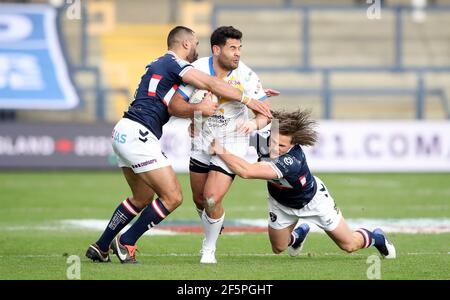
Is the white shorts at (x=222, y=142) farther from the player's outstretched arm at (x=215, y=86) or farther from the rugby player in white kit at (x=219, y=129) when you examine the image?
the player's outstretched arm at (x=215, y=86)

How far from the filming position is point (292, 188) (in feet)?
32.1

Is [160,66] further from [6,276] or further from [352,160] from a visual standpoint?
[352,160]

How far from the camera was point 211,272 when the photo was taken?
29.1ft

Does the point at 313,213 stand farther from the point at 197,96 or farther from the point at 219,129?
the point at 197,96

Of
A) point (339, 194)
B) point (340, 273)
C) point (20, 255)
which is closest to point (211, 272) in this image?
point (340, 273)

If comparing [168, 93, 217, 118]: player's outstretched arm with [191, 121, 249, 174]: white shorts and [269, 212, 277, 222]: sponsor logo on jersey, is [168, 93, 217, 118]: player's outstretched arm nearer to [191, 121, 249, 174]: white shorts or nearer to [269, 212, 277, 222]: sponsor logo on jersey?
[191, 121, 249, 174]: white shorts

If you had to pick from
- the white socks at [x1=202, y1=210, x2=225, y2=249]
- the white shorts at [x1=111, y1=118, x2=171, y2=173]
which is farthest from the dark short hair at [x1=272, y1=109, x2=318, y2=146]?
the white shorts at [x1=111, y1=118, x2=171, y2=173]

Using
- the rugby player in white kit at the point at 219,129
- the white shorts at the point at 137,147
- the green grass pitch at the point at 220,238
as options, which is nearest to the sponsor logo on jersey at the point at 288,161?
the rugby player in white kit at the point at 219,129

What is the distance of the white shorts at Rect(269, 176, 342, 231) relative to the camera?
32.5ft

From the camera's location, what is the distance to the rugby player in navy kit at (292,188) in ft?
31.2

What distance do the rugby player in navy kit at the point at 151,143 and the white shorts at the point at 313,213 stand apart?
41.5 inches

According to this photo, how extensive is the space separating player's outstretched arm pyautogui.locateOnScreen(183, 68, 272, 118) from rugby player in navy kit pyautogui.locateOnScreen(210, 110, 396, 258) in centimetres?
43

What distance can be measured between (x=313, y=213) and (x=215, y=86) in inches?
62.4
